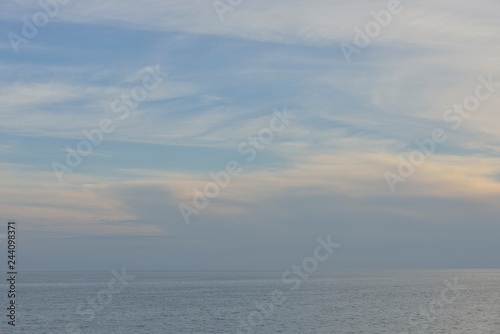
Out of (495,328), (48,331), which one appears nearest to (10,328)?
(48,331)

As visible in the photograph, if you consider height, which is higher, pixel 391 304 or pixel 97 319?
pixel 97 319

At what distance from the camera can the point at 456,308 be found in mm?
100000

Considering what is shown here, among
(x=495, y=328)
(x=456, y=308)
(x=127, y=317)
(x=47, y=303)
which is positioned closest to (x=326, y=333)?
(x=495, y=328)

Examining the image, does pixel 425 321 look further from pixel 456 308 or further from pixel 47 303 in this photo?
pixel 47 303

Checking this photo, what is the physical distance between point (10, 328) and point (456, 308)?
7258 centimetres

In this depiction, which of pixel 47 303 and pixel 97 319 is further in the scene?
pixel 47 303

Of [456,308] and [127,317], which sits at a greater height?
[127,317]

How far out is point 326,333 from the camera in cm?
7025

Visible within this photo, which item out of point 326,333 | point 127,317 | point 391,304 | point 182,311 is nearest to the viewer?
point 326,333

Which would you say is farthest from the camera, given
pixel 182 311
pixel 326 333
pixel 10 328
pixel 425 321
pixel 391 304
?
pixel 391 304

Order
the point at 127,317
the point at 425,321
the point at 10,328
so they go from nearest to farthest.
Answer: the point at 10,328 → the point at 425,321 → the point at 127,317

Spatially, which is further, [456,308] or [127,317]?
[456,308]

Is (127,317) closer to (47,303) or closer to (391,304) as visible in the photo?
(47,303)

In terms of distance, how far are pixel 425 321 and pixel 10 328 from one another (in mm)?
57269
